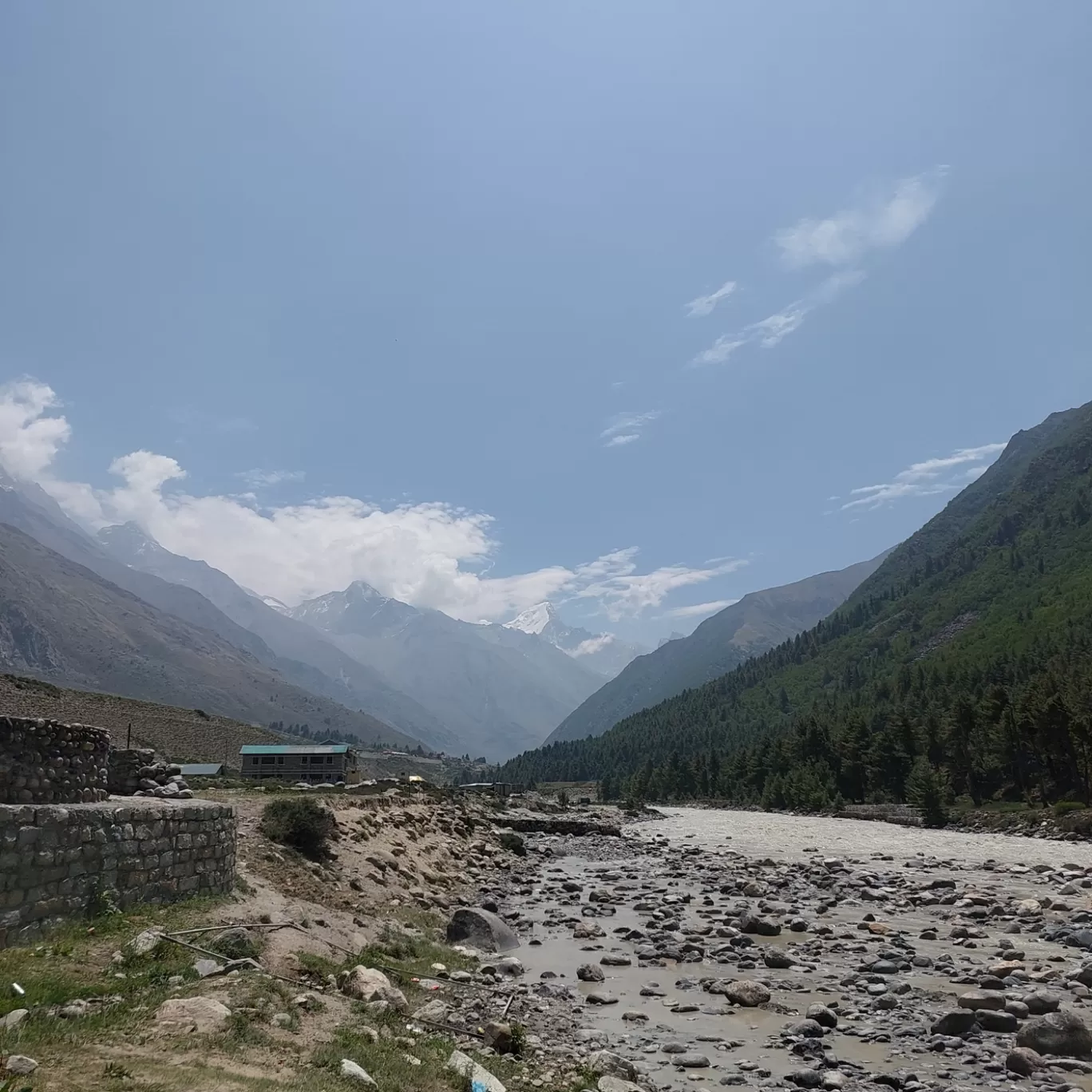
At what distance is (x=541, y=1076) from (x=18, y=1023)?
7.24m

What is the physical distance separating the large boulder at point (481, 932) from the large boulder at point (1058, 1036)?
1365 cm

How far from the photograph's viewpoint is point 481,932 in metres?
22.4

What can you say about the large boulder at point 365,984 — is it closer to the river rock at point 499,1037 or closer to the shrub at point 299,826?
the river rock at point 499,1037

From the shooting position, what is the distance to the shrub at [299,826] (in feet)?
80.1

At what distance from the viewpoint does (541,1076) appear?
1130cm

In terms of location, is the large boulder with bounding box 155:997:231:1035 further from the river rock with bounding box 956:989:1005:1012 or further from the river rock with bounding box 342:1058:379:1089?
the river rock with bounding box 956:989:1005:1012

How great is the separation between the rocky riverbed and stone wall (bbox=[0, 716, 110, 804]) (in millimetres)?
10186

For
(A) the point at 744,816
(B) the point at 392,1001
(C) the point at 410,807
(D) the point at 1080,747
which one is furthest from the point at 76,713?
(D) the point at 1080,747

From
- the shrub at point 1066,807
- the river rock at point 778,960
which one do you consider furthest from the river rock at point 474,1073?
the shrub at point 1066,807

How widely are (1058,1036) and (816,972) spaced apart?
6.96 metres

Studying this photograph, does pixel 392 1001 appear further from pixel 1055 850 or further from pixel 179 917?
pixel 1055 850

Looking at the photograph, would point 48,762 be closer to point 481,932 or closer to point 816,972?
point 481,932

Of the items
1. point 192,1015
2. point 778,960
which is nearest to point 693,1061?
point 778,960

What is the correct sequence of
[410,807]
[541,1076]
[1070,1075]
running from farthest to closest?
[410,807]
[1070,1075]
[541,1076]
